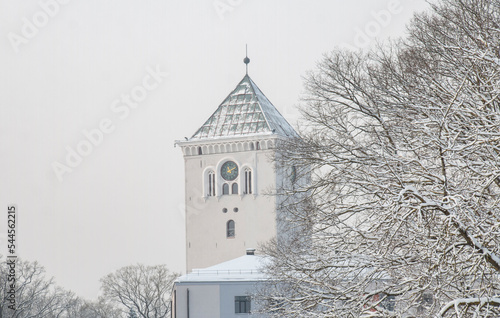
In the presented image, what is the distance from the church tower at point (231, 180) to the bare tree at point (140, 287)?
4944mm

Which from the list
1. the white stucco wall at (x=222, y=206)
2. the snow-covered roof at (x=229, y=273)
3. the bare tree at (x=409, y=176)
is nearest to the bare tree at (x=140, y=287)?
the white stucco wall at (x=222, y=206)

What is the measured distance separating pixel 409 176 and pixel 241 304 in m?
37.9

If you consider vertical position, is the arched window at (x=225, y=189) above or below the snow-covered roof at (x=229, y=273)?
above

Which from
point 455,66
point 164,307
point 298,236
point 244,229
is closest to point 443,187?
point 455,66

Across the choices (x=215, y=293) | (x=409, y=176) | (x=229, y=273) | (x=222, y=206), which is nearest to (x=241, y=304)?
(x=215, y=293)

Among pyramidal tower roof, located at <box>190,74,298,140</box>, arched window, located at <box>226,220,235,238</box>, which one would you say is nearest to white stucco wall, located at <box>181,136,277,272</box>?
arched window, located at <box>226,220,235,238</box>

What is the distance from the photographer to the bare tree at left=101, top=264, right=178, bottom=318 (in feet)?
265

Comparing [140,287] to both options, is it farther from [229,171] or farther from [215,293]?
[215,293]

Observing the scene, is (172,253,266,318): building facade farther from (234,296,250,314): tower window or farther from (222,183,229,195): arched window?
(222,183,229,195): arched window

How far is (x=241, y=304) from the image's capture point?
168 feet

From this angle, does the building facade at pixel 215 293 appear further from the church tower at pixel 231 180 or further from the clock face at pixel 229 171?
the clock face at pixel 229 171

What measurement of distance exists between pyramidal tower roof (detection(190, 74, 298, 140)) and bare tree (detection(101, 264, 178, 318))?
10540mm

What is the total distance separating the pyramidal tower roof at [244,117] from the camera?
77.8 meters

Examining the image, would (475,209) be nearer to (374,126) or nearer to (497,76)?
(497,76)
